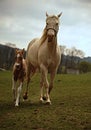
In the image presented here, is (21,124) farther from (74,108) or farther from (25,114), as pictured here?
(74,108)

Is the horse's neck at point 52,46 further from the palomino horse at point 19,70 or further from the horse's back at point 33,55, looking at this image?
the horse's back at point 33,55

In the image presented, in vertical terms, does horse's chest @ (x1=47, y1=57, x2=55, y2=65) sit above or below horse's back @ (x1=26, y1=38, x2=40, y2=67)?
below

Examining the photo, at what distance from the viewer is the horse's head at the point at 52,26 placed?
10446 millimetres

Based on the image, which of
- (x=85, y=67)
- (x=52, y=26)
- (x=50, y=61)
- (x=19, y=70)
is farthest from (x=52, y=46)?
(x=85, y=67)

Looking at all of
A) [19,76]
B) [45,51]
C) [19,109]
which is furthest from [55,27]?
[19,109]

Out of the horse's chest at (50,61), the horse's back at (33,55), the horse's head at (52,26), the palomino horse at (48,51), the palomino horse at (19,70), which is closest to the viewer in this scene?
the horse's head at (52,26)

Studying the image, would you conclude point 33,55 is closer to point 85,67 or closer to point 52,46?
point 52,46

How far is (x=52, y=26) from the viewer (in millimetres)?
10547

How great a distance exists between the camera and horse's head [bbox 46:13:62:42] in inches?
411

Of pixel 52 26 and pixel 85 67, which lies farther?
pixel 85 67

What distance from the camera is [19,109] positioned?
31.9 feet

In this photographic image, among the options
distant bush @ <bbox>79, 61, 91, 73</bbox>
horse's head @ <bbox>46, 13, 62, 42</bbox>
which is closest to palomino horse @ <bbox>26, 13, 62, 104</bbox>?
horse's head @ <bbox>46, 13, 62, 42</bbox>

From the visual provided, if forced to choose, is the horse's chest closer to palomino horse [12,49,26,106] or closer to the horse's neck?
the horse's neck

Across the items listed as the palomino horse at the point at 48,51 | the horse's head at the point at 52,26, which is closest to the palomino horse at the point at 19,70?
the palomino horse at the point at 48,51
